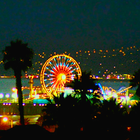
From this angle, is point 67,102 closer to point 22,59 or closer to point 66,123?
point 66,123

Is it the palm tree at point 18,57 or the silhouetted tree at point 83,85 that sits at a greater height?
the palm tree at point 18,57

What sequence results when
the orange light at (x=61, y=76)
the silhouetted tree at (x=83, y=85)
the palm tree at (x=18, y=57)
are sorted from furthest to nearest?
the orange light at (x=61, y=76) < the palm tree at (x=18, y=57) < the silhouetted tree at (x=83, y=85)

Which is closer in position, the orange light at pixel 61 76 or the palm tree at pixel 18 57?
the palm tree at pixel 18 57

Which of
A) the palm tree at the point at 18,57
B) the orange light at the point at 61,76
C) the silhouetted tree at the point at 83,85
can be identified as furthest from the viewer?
the orange light at the point at 61,76

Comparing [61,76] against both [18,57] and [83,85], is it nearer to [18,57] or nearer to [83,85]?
[18,57]

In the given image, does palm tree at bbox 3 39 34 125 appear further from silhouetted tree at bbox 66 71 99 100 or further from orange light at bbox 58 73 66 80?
orange light at bbox 58 73 66 80

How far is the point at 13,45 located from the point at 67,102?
22.5 feet

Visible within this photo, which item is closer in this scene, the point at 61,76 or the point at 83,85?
the point at 83,85

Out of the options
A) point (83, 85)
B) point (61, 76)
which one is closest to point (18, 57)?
point (83, 85)

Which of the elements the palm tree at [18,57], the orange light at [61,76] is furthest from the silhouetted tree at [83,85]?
the orange light at [61,76]

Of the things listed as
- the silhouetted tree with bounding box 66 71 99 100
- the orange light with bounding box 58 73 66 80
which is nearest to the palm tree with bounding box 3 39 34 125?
the silhouetted tree with bounding box 66 71 99 100

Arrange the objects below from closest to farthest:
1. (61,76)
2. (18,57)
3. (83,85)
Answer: (83,85) → (18,57) → (61,76)

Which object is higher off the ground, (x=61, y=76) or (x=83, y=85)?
(x=61, y=76)

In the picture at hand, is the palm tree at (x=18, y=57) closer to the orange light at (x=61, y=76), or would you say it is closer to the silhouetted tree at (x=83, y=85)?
the silhouetted tree at (x=83, y=85)
